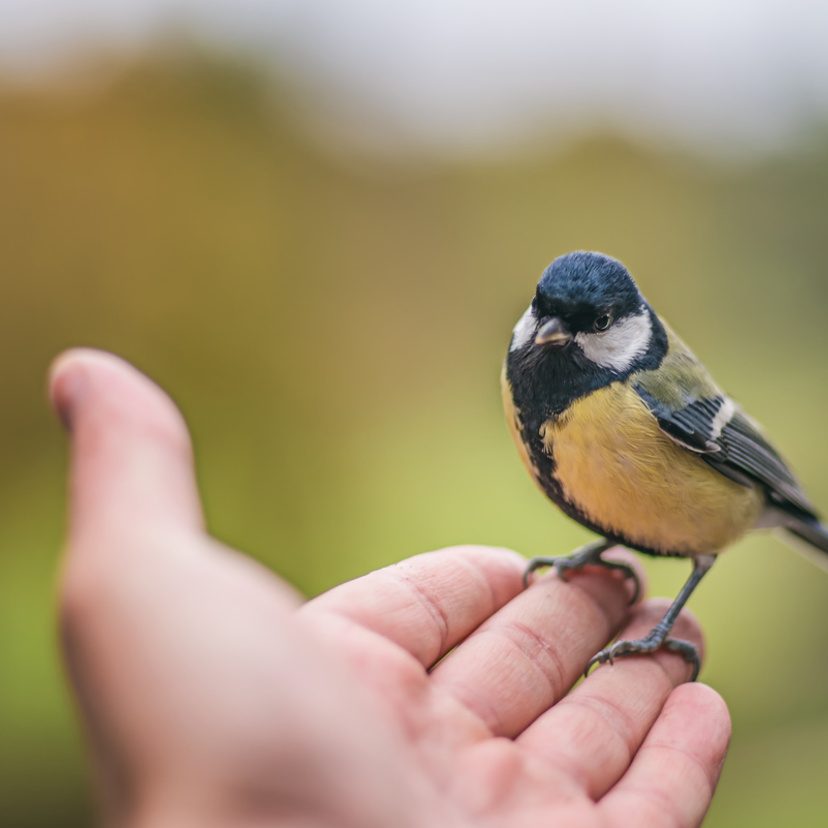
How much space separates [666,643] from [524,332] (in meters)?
0.69

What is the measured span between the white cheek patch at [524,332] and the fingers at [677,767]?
679 mm

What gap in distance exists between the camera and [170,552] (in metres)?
0.91

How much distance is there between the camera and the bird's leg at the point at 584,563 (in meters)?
1.62

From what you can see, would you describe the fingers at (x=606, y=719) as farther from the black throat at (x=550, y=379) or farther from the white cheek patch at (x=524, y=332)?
the white cheek patch at (x=524, y=332)

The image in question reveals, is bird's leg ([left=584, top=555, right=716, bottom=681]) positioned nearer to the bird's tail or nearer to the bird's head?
the bird's tail

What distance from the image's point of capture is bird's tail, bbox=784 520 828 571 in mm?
1718

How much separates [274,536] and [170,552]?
1.87m

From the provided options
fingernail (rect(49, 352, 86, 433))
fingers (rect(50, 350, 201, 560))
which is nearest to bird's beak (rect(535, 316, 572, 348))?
fingers (rect(50, 350, 201, 560))

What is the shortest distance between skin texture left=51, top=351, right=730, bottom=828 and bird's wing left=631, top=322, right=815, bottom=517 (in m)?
0.43

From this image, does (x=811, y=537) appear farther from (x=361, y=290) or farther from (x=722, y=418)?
(x=361, y=290)

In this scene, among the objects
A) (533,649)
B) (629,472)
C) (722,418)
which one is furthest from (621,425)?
(533,649)

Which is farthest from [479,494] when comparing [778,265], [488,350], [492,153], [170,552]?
[170,552]

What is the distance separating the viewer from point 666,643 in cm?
149

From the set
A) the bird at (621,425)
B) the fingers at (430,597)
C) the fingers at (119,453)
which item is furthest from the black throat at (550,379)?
the fingers at (119,453)
